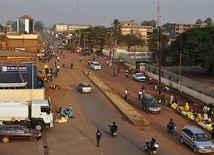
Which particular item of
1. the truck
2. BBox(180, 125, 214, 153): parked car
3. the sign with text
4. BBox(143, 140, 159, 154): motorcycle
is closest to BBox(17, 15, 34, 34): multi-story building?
the sign with text

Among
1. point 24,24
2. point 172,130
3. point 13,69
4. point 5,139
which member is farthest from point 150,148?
point 24,24

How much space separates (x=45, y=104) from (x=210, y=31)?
41.7m

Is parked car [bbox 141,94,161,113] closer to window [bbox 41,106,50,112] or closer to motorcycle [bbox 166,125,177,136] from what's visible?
motorcycle [bbox 166,125,177,136]

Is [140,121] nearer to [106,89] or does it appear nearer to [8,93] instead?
[8,93]

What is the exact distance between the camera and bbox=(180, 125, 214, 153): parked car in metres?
22.7

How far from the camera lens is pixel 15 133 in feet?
77.5

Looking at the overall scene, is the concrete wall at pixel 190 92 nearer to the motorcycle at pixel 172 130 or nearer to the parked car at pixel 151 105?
the parked car at pixel 151 105

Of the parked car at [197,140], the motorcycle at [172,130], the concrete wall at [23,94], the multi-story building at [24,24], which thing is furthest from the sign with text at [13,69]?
the multi-story building at [24,24]

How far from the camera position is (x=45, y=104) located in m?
27.0

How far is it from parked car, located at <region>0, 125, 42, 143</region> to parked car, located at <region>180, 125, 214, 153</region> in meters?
10.4

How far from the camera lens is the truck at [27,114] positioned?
26172mm

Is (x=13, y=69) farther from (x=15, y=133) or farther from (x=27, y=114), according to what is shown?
(x=15, y=133)

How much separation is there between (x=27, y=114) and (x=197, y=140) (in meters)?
12.4

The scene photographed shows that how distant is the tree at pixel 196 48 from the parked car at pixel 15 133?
123 ft
